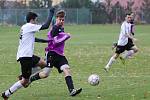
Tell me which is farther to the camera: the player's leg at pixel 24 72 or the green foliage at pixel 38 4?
the green foliage at pixel 38 4

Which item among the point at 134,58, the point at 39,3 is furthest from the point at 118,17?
the point at 134,58

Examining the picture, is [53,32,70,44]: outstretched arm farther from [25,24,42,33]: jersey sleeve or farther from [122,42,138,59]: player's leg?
[122,42,138,59]: player's leg

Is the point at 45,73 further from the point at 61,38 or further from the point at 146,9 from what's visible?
the point at 146,9

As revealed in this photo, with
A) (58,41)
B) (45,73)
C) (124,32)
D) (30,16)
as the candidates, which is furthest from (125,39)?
(30,16)

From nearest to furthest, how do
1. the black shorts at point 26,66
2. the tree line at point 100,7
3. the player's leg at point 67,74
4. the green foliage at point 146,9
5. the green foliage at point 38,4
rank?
1. the black shorts at point 26,66
2. the player's leg at point 67,74
3. the green foliage at point 146,9
4. the tree line at point 100,7
5. the green foliage at point 38,4

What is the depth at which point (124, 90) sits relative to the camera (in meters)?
12.4

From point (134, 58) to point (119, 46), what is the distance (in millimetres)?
3853

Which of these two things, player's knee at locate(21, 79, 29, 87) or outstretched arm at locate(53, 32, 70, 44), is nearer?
player's knee at locate(21, 79, 29, 87)

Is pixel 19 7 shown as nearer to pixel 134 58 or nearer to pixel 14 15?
pixel 14 15

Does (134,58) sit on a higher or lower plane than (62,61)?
lower

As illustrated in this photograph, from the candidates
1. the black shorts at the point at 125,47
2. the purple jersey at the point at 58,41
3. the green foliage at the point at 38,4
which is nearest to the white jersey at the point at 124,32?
the black shorts at the point at 125,47

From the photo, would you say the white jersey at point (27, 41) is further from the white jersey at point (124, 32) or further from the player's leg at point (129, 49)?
the player's leg at point (129, 49)

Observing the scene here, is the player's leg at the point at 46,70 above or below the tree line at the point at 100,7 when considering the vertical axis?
above

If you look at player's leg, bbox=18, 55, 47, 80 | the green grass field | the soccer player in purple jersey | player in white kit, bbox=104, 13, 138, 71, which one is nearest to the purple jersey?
the soccer player in purple jersey
